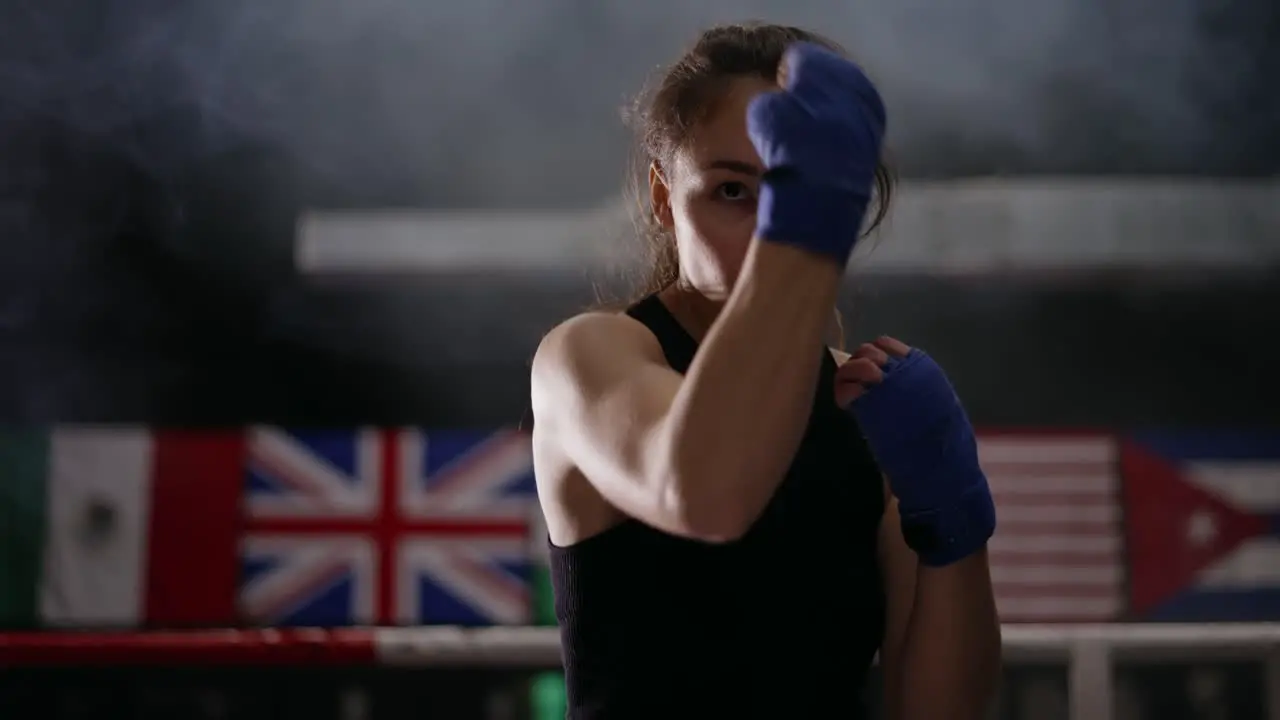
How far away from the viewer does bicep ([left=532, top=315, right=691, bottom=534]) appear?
102 centimetres

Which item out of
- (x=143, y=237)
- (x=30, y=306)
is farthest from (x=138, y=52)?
(x=30, y=306)

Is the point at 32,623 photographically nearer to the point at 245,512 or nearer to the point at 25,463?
the point at 25,463

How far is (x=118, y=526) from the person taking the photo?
3494 millimetres

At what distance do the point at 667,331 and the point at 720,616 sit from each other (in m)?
0.31

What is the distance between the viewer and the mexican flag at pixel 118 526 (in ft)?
11.4

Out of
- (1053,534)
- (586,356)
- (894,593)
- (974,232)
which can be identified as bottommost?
(1053,534)

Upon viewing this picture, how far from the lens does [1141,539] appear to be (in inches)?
135

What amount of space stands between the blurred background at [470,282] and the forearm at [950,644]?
2.10 meters

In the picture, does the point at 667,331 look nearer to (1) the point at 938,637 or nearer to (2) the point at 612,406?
(2) the point at 612,406

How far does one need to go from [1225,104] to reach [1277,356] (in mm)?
791

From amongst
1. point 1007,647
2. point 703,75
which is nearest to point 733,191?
point 703,75

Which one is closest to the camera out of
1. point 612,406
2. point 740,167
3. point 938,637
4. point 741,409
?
point 741,409

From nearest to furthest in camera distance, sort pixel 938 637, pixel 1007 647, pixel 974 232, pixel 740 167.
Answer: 1. pixel 740 167
2. pixel 938 637
3. pixel 1007 647
4. pixel 974 232

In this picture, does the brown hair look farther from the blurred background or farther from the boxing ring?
the blurred background
